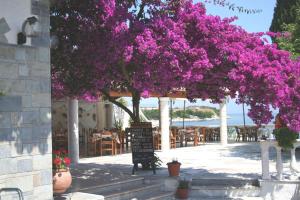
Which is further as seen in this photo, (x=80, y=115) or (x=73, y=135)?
(x=80, y=115)

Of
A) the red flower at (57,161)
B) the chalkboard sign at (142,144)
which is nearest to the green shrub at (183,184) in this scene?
the chalkboard sign at (142,144)

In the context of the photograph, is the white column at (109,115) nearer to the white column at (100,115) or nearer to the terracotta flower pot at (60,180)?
the white column at (100,115)

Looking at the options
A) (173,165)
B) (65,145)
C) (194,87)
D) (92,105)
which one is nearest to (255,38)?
(194,87)

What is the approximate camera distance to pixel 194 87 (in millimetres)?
9602

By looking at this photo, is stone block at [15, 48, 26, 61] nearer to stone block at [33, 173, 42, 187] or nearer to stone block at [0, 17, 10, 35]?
stone block at [0, 17, 10, 35]

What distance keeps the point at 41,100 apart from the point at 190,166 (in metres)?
7.02

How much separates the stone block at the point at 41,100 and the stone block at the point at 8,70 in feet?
1.46

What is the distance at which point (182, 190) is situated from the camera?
9852mm

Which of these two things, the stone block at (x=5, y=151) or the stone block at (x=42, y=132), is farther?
the stone block at (x=42, y=132)

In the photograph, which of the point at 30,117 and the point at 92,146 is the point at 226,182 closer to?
the point at 30,117

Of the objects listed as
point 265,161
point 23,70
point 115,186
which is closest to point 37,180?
point 23,70

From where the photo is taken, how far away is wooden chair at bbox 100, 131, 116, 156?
1577 centimetres

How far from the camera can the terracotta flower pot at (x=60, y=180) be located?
24.6 feet

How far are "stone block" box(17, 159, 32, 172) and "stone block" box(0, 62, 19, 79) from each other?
3.92ft
